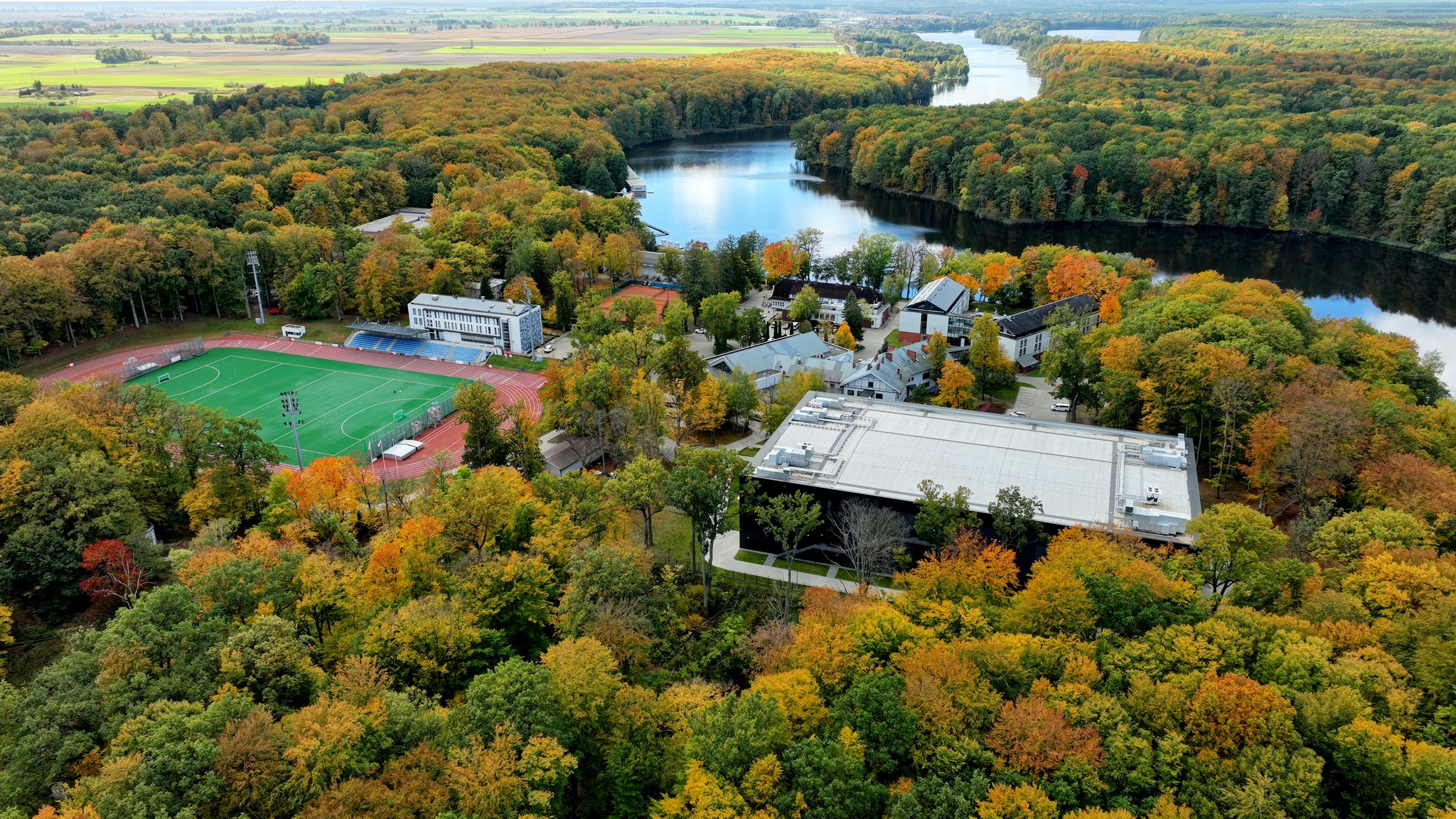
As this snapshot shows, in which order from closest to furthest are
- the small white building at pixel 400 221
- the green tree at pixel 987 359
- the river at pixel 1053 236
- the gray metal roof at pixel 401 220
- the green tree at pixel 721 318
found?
the green tree at pixel 987 359 < the green tree at pixel 721 318 < the river at pixel 1053 236 < the small white building at pixel 400 221 < the gray metal roof at pixel 401 220

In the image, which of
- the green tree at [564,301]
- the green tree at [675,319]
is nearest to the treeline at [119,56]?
the green tree at [564,301]

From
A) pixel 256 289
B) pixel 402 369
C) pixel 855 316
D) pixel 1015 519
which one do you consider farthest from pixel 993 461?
pixel 256 289

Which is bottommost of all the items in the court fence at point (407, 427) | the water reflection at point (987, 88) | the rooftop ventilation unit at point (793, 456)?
the court fence at point (407, 427)

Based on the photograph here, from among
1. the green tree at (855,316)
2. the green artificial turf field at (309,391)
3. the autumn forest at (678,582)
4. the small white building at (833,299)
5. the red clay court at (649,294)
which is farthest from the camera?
the red clay court at (649,294)

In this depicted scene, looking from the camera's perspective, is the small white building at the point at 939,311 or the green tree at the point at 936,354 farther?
the small white building at the point at 939,311

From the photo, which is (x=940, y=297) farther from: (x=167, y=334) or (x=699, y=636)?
(x=167, y=334)

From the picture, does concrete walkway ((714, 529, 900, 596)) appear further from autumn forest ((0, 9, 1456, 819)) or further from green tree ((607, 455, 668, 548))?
green tree ((607, 455, 668, 548))

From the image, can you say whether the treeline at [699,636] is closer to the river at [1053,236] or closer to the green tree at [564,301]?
the green tree at [564,301]
